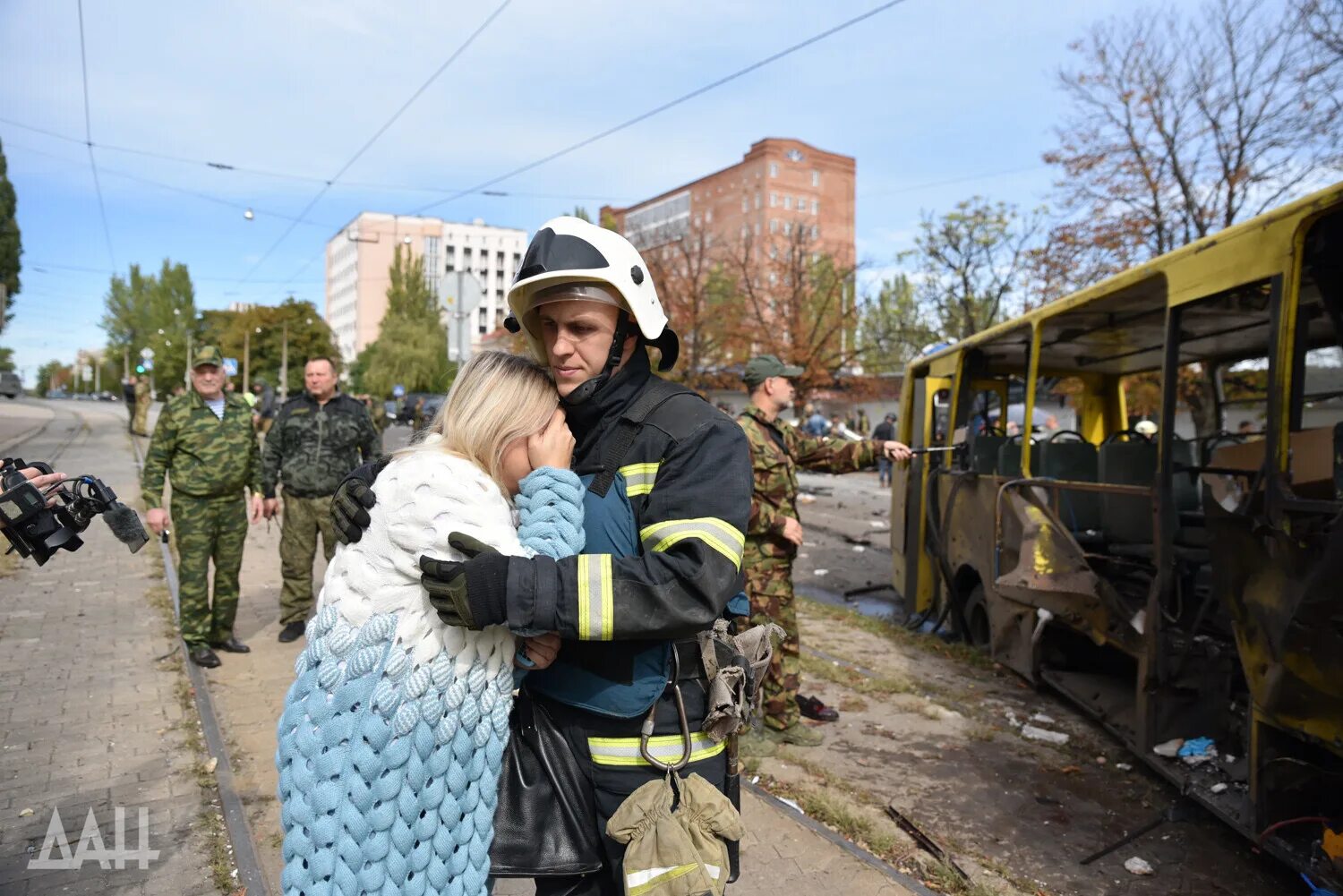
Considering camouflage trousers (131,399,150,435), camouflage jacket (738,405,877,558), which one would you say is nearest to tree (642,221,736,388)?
camouflage trousers (131,399,150,435)

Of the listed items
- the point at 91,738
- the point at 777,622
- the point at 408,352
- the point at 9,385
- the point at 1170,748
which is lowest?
the point at 91,738

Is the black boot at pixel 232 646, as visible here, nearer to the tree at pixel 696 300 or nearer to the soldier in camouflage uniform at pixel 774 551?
the soldier in camouflage uniform at pixel 774 551

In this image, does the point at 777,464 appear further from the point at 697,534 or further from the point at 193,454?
the point at 193,454

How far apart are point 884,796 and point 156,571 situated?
733cm

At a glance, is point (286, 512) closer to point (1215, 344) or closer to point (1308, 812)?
point (1308, 812)

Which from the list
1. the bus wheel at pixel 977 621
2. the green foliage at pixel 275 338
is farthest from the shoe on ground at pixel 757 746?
the green foliage at pixel 275 338

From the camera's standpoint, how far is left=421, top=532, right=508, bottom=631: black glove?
1.58 m

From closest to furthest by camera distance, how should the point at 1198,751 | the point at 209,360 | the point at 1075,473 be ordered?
the point at 1198,751, the point at 209,360, the point at 1075,473

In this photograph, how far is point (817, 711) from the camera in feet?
17.6

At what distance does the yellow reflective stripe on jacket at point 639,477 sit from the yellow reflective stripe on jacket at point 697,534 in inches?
3.7

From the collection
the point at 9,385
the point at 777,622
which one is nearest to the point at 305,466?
the point at 777,622

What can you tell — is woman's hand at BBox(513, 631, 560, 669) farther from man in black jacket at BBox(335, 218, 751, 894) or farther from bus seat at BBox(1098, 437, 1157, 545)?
bus seat at BBox(1098, 437, 1157, 545)

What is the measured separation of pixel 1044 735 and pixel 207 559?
17.4 ft

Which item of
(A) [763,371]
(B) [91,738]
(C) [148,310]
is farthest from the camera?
(C) [148,310]
